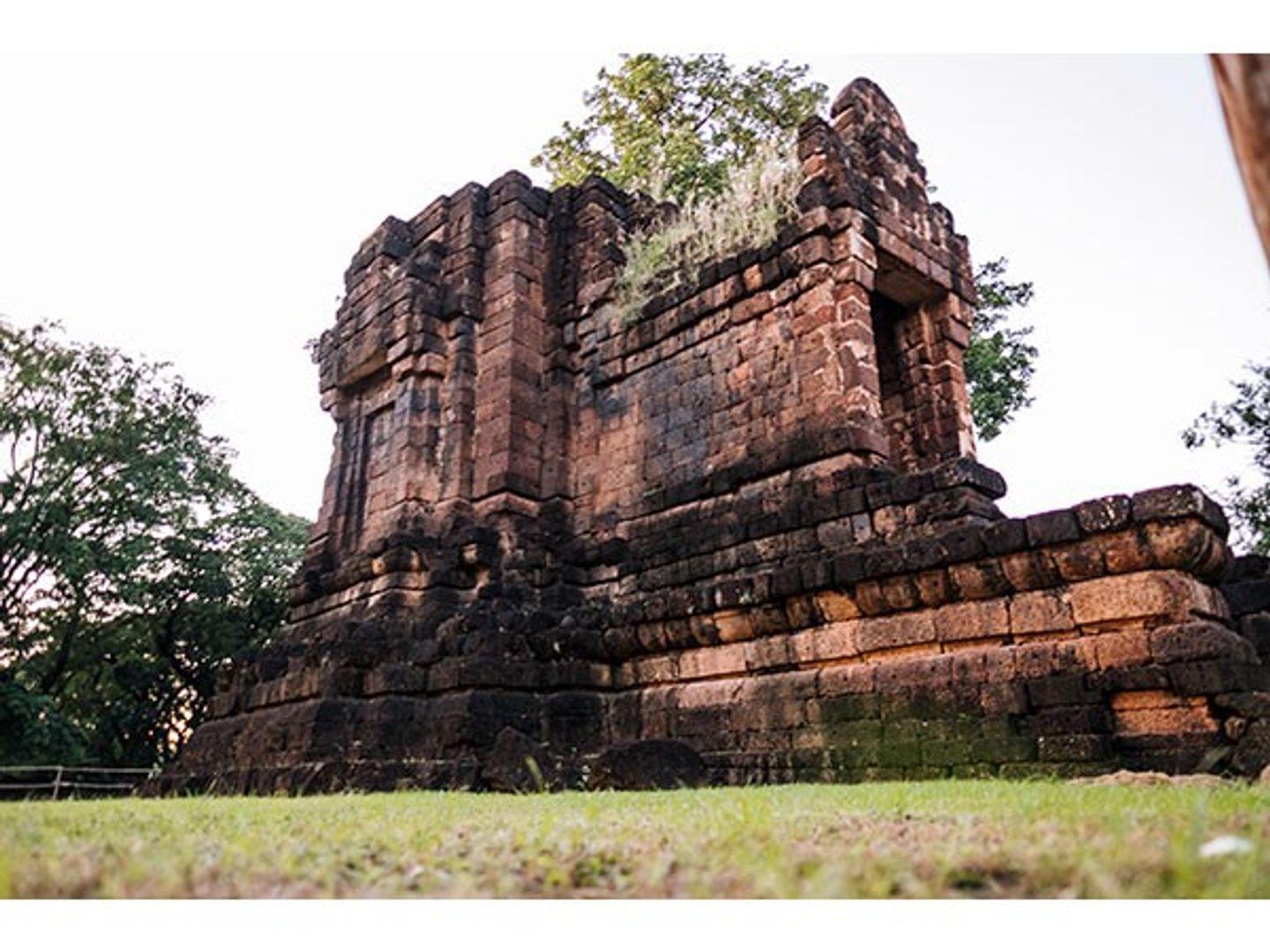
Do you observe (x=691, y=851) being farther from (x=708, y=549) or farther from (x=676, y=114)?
(x=676, y=114)

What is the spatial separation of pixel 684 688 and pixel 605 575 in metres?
2.08

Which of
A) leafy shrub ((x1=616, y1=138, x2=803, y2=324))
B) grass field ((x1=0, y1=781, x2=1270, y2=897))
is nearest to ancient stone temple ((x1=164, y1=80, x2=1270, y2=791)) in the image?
leafy shrub ((x1=616, y1=138, x2=803, y2=324))

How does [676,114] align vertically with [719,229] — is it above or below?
above

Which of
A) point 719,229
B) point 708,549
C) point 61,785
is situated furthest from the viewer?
point 61,785

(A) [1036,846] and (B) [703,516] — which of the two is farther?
(B) [703,516]

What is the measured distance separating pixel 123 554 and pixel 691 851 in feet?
70.3

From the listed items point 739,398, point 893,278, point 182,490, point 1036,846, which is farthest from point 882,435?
point 182,490

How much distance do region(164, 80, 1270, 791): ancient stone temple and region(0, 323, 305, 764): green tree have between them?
1043 centimetres

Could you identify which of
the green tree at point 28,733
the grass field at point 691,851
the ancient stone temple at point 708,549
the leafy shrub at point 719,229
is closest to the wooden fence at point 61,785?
the green tree at point 28,733

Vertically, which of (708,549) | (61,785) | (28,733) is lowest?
(61,785)

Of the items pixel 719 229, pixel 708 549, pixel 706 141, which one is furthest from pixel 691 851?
pixel 706 141

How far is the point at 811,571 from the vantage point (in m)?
6.77

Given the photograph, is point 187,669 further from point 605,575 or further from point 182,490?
point 605,575

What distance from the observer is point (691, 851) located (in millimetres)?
2311
